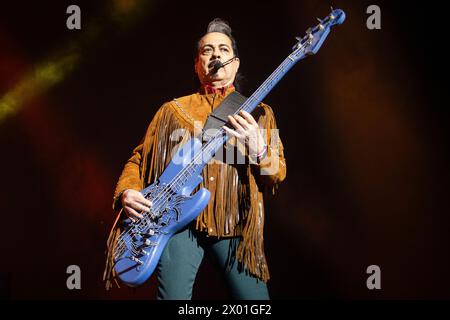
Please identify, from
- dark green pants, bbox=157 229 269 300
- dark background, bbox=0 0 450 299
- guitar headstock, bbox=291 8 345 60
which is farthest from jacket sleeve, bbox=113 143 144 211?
dark background, bbox=0 0 450 299

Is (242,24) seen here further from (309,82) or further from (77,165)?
(77,165)

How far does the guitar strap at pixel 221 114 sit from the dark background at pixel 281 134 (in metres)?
1.05

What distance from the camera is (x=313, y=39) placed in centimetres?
222

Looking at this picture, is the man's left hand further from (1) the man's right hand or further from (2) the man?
(1) the man's right hand

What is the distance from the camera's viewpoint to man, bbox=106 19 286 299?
1931 millimetres

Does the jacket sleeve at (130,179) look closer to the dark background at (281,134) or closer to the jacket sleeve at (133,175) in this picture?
the jacket sleeve at (133,175)

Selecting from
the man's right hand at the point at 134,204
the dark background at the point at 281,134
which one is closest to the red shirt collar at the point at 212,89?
the man's right hand at the point at 134,204

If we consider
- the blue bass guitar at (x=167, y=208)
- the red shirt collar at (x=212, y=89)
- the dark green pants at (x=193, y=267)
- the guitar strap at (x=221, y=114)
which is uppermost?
the red shirt collar at (x=212, y=89)

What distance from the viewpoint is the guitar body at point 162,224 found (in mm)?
1881

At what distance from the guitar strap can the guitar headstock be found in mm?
322

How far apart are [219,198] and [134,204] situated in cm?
34

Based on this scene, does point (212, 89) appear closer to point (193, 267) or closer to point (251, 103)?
point (251, 103)

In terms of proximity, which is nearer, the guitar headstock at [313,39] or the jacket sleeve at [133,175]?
the jacket sleeve at [133,175]
